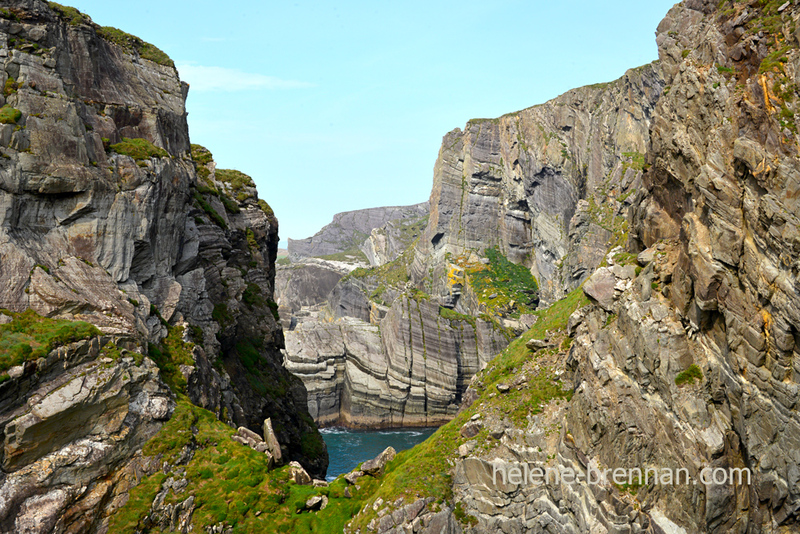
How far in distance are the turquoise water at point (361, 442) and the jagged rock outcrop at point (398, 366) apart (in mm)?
2857

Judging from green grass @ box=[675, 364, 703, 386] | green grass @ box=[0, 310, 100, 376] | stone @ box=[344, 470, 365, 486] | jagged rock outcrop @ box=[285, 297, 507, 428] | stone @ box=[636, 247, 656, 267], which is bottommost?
jagged rock outcrop @ box=[285, 297, 507, 428]

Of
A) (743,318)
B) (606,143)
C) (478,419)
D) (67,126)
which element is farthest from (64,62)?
(606,143)

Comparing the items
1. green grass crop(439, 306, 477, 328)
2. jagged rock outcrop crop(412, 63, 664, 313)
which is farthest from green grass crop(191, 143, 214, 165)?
green grass crop(439, 306, 477, 328)

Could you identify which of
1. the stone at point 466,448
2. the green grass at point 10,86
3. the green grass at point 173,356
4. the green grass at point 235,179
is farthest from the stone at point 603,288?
the green grass at point 235,179

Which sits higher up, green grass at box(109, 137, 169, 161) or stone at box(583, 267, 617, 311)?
green grass at box(109, 137, 169, 161)

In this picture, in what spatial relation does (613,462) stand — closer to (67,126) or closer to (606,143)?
(67,126)

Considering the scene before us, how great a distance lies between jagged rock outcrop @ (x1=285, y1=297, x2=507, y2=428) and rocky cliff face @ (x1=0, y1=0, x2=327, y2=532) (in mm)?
50328

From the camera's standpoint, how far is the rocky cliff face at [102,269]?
75.0ft

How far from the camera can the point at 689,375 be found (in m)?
24.5

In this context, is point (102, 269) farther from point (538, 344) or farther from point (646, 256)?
point (646, 256)

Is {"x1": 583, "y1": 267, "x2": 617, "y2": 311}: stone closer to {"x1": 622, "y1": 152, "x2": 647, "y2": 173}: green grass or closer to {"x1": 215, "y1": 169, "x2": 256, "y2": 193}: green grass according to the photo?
{"x1": 622, "y1": 152, "x2": 647, "y2": 173}: green grass

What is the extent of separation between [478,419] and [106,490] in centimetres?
2391

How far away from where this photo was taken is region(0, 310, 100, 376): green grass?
74.3ft

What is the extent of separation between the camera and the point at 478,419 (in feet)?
119
